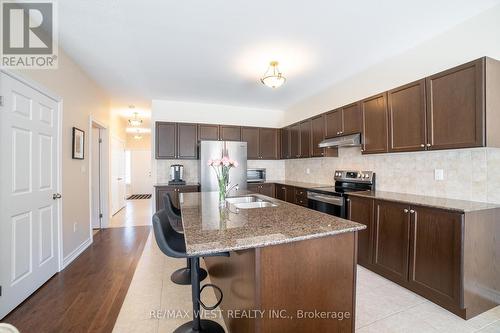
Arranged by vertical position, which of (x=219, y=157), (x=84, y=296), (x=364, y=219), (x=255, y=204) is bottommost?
(x=84, y=296)

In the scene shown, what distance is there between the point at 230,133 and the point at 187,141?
929 mm

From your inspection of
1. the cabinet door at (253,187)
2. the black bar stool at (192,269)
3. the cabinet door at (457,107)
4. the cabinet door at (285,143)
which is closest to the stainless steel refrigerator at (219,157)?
the cabinet door at (253,187)

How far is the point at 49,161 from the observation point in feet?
8.53

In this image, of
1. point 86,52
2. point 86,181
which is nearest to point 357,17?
point 86,52

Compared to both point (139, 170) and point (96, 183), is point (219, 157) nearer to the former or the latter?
point (96, 183)

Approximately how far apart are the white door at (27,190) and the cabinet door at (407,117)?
380cm

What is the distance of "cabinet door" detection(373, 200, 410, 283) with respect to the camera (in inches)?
90.3

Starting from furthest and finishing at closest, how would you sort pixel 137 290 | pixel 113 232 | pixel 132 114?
pixel 132 114, pixel 113 232, pixel 137 290

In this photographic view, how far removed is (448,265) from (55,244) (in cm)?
404

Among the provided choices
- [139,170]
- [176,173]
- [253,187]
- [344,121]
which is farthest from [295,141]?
[139,170]

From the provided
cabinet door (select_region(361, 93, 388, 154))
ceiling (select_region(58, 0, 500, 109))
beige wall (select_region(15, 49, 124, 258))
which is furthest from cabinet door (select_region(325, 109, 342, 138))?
beige wall (select_region(15, 49, 124, 258))

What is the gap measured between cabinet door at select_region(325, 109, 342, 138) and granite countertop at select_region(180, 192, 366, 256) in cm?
205

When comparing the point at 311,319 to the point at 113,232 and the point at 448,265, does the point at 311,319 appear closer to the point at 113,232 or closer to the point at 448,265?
the point at 448,265

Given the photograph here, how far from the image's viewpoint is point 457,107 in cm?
207
